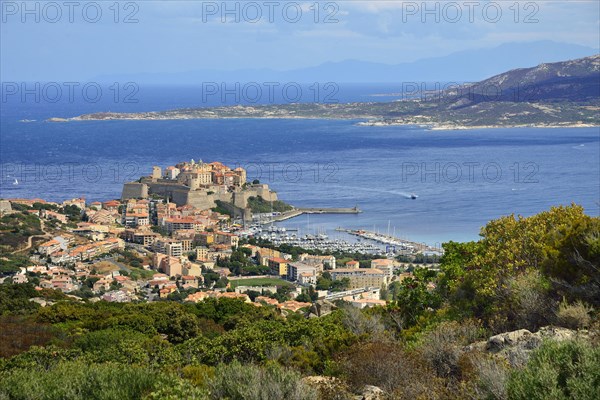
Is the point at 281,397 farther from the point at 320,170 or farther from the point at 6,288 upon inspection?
the point at 320,170

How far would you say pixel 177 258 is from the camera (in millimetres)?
23969

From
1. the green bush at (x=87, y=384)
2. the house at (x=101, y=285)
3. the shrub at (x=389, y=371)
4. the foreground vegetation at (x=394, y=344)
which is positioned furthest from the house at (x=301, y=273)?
the green bush at (x=87, y=384)

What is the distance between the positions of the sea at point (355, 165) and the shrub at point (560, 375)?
1982 cm

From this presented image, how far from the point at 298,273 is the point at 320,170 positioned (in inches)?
930

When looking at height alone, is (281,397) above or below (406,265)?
above

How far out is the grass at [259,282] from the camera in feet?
72.1

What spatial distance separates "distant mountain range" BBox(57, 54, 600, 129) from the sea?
14.5 ft

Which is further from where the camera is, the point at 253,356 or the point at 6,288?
the point at 6,288

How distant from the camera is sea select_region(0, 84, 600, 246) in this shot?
106ft

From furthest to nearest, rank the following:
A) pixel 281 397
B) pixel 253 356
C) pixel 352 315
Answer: pixel 352 315 → pixel 253 356 → pixel 281 397

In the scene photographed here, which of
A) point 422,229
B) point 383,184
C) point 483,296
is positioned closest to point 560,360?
point 483,296

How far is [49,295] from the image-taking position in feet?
50.4
